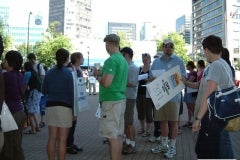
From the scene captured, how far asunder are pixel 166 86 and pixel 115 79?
1414 millimetres

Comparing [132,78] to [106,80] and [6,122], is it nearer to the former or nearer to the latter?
[106,80]

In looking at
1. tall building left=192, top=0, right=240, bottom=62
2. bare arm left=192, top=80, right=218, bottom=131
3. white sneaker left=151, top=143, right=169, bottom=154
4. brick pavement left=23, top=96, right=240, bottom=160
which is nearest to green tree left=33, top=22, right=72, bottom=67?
brick pavement left=23, top=96, right=240, bottom=160

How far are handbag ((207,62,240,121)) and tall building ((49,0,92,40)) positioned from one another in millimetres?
175633

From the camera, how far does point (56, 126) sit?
5895mm

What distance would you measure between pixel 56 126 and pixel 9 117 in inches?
70.2

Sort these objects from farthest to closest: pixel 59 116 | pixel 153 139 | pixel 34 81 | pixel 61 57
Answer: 1. pixel 34 81
2. pixel 153 139
3. pixel 61 57
4. pixel 59 116

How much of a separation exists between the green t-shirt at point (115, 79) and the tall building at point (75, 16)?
174 metres

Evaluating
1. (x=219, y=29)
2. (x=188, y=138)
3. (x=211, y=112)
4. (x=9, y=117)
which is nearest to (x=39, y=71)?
(x=188, y=138)

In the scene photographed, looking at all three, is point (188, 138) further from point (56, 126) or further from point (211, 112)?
point (211, 112)

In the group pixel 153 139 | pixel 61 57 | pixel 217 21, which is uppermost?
pixel 217 21

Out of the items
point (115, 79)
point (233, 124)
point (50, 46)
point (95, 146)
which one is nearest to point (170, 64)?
point (115, 79)

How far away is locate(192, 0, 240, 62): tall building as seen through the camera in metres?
143

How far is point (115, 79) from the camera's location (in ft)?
17.8

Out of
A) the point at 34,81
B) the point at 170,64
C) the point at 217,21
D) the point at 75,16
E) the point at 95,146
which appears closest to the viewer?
the point at 170,64
